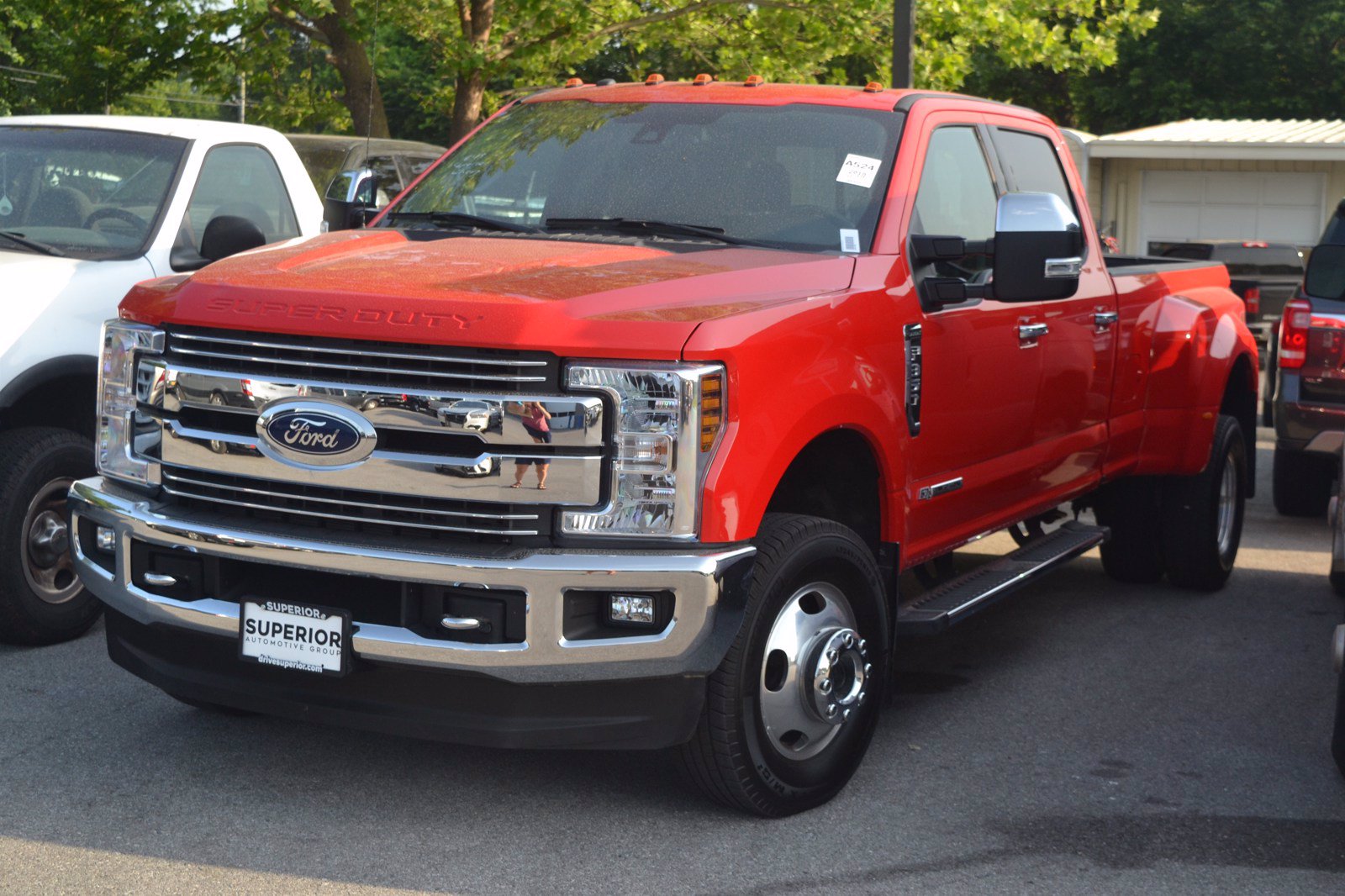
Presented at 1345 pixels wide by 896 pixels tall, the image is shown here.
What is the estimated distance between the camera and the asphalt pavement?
418cm

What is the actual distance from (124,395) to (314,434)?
0.77 m

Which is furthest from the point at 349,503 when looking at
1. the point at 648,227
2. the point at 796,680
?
the point at 648,227

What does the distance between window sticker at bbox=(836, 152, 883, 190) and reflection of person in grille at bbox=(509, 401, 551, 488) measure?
1.74m

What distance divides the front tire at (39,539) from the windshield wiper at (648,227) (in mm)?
2092

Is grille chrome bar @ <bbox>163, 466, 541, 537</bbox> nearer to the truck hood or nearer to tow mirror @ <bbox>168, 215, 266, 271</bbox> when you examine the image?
the truck hood

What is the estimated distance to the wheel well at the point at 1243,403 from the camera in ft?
26.5

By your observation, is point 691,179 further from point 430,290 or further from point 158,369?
point 158,369

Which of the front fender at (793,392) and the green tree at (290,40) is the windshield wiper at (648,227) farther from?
the green tree at (290,40)

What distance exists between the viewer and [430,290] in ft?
13.8

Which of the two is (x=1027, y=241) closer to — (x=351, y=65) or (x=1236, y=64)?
(x=351, y=65)

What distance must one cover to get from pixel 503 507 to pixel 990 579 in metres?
2.33

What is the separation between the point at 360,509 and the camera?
13.6 ft

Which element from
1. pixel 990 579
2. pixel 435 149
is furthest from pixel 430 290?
pixel 435 149

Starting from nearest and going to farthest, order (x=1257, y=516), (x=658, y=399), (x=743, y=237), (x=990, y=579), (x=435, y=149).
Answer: (x=658, y=399) → (x=743, y=237) → (x=990, y=579) → (x=1257, y=516) → (x=435, y=149)
